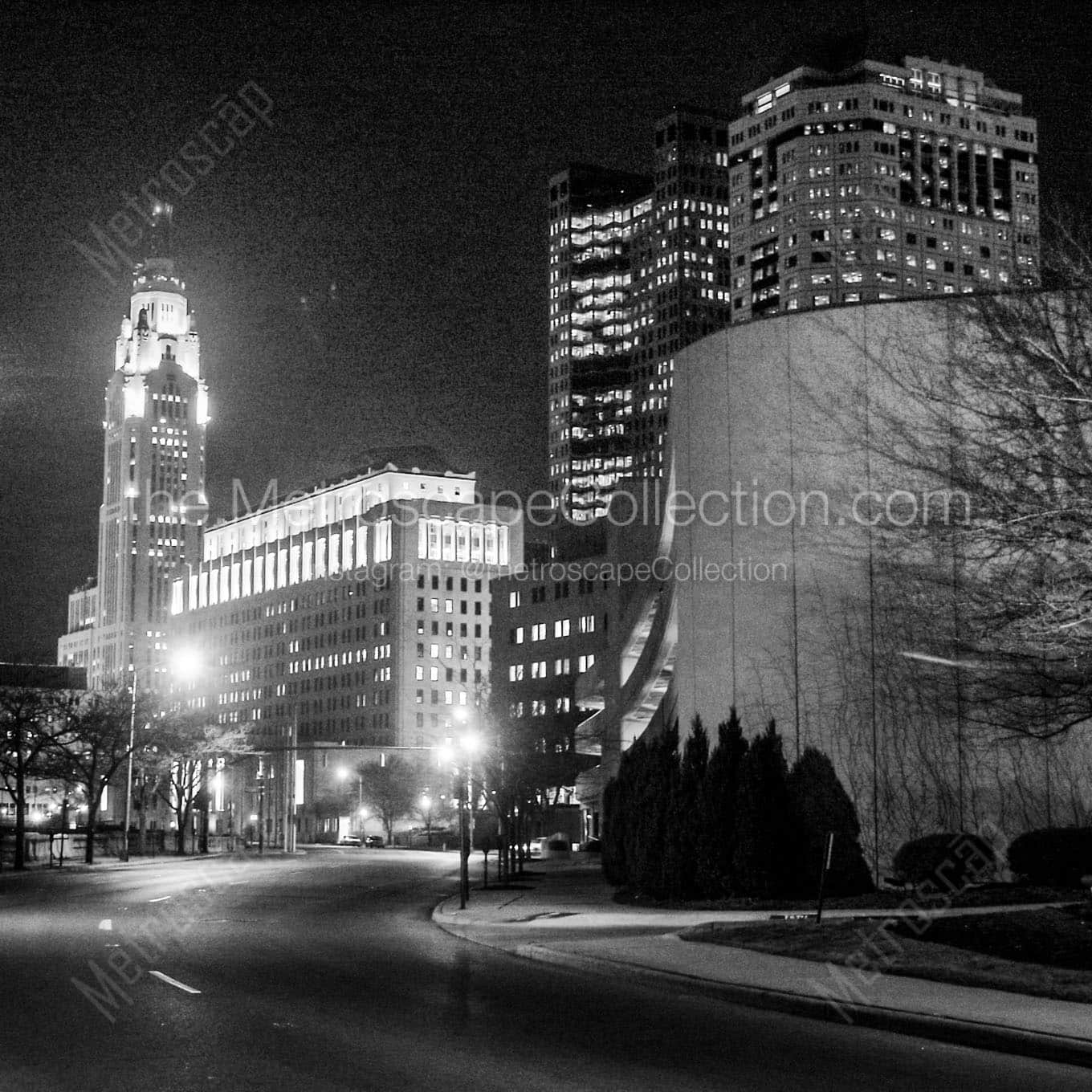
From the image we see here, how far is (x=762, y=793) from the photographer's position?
3222 cm

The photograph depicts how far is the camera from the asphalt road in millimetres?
12102

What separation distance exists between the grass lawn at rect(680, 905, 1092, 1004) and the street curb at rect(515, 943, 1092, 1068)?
2073 mm

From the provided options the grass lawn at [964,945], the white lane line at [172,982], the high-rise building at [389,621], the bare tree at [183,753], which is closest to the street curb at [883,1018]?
the grass lawn at [964,945]

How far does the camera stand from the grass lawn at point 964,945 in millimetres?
17250

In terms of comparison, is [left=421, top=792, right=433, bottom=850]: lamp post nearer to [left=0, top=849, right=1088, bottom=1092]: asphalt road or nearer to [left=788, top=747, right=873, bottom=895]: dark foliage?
[left=788, top=747, right=873, bottom=895]: dark foliage

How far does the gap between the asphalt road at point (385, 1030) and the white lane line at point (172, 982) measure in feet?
0.18

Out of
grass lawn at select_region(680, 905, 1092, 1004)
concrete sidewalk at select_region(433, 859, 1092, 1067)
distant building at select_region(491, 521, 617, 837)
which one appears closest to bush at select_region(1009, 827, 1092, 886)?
concrete sidewalk at select_region(433, 859, 1092, 1067)

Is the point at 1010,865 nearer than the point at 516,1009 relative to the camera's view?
No

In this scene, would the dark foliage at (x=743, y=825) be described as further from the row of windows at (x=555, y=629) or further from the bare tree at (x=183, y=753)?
the row of windows at (x=555, y=629)

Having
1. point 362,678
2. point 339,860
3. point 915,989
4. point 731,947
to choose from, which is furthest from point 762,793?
point 362,678

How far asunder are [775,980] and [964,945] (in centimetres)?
385

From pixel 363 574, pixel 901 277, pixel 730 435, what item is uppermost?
pixel 901 277

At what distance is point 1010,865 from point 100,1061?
2419 centimetres

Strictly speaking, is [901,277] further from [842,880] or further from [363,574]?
[842,880]
